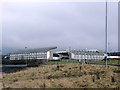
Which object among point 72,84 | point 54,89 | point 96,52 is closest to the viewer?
point 54,89

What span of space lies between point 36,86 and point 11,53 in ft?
323

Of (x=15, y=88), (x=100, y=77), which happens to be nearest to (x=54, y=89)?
(x=15, y=88)

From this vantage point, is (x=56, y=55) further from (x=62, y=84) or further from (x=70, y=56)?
(x=62, y=84)

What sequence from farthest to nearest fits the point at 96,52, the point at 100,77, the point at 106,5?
the point at 96,52 < the point at 106,5 < the point at 100,77

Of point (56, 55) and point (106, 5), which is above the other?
point (106, 5)

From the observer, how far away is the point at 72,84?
1869 centimetres

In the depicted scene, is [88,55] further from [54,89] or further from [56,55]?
[54,89]

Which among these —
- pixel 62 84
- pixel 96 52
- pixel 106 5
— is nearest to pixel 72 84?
pixel 62 84

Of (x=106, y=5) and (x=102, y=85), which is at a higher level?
(x=106, y=5)

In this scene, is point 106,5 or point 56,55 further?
point 56,55

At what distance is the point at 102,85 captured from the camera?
18125 mm

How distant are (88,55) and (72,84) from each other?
100559 millimetres

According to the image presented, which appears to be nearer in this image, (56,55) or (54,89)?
(54,89)

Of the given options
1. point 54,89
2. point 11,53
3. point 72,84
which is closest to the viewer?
point 54,89
